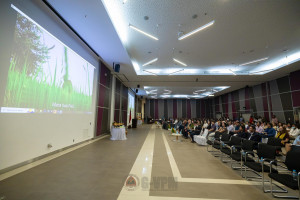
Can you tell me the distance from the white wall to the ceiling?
0.45m

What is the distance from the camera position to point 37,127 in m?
3.74

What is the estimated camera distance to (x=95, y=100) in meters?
7.35

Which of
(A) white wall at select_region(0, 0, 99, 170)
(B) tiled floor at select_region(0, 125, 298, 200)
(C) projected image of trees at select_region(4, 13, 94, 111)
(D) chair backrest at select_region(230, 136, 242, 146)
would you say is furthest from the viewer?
(D) chair backrest at select_region(230, 136, 242, 146)

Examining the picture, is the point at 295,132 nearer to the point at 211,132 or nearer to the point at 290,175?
the point at 211,132

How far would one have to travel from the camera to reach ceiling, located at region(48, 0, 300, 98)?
405 centimetres

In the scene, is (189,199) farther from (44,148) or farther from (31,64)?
(31,64)

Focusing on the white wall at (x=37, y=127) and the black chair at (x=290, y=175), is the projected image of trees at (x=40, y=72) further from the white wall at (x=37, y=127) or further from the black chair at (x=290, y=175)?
the black chair at (x=290, y=175)

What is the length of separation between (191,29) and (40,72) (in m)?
5.44

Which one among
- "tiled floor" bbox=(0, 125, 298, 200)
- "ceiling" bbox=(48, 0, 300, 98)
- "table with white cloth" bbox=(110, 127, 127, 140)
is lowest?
"tiled floor" bbox=(0, 125, 298, 200)

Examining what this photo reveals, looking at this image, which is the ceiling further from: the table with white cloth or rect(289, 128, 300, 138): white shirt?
the table with white cloth

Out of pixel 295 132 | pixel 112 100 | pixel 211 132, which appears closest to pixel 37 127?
pixel 112 100

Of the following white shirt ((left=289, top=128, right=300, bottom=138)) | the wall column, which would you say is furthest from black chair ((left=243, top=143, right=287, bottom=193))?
the wall column

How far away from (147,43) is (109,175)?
5.54 meters

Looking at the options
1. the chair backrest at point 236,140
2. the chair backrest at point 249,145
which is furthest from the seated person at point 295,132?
the chair backrest at point 249,145
